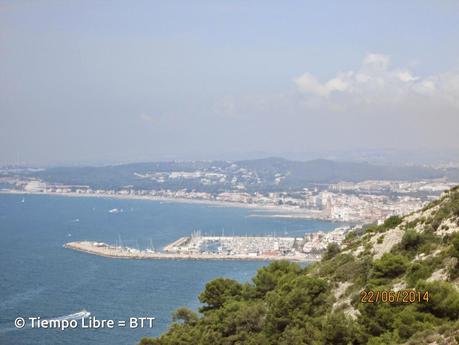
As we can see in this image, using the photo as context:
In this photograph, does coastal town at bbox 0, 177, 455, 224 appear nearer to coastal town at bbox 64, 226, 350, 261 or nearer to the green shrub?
coastal town at bbox 64, 226, 350, 261

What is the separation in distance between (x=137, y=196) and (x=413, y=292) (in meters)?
67.9

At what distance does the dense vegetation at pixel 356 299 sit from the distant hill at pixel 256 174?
207 feet

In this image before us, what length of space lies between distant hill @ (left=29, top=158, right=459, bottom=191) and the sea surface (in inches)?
936

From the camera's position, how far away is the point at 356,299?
5.96 meters

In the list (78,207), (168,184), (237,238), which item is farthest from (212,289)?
(168,184)

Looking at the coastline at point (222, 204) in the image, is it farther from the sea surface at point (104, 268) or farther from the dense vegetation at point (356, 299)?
the dense vegetation at point (356, 299)

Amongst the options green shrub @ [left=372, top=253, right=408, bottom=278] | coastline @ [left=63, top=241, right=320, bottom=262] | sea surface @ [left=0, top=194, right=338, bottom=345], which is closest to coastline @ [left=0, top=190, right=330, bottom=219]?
sea surface @ [left=0, top=194, right=338, bottom=345]

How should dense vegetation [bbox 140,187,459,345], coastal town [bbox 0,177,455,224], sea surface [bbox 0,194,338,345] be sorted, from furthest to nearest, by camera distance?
coastal town [bbox 0,177,455,224]
sea surface [bbox 0,194,338,345]
dense vegetation [bbox 140,187,459,345]

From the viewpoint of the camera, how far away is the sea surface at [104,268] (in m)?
18.7

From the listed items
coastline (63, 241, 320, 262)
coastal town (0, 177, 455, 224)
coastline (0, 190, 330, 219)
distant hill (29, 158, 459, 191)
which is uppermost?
distant hill (29, 158, 459, 191)

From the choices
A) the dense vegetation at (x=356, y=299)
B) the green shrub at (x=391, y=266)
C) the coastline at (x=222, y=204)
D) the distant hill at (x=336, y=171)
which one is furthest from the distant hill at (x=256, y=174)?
the green shrub at (x=391, y=266)

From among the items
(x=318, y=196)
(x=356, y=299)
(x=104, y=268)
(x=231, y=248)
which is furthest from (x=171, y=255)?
(x=318, y=196)

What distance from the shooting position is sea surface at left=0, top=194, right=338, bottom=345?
61.2ft

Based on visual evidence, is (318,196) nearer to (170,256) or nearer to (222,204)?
(222,204)
